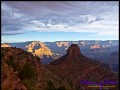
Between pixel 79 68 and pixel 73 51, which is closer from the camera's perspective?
pixel 79 68

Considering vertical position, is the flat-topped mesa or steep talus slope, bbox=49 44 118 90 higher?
the flat-topped mesa

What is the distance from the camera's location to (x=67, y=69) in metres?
86.9

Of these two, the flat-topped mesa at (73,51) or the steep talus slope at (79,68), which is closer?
the steep talus slope at (79,68)

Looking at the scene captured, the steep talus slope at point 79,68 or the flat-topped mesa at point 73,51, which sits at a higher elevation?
the flat-topped mesa at point 73,51

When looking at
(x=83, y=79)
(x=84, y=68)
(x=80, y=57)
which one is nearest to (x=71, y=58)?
(x=80, y=57)

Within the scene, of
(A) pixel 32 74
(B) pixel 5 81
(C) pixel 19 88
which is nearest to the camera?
(B) pixel 5 81

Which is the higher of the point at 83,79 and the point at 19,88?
the point at 19,88

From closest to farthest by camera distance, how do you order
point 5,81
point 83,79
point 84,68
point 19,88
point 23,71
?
point 5,81, point 19,88, point 23,71, point 83,79, point 84,68

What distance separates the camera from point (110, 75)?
263 feet

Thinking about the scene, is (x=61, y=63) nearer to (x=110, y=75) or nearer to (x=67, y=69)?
(x=67, y=69)

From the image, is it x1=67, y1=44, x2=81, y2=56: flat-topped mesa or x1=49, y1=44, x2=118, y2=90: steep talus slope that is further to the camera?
x1=67, y1=44, x2=81, y2=56: flat-topped mesa

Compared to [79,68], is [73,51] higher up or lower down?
higher up

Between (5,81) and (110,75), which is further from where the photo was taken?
(110,75)

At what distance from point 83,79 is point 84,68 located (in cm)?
725
